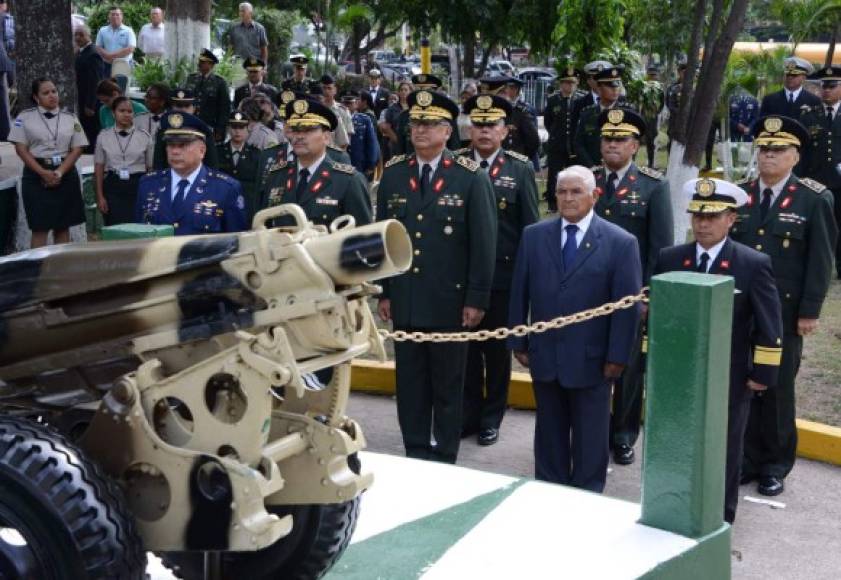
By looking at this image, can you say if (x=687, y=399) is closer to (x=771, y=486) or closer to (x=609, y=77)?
(x=771, y=486)

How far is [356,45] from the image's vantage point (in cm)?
3394

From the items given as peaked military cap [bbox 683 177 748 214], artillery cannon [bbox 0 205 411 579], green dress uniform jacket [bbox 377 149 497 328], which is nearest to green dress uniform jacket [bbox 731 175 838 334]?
peaked military cap [bbox 683 177 748 214]

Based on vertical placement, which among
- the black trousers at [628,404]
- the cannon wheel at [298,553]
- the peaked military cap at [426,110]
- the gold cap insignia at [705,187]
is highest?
the peaked military cap at [426,110]

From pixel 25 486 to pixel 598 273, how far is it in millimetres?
3365

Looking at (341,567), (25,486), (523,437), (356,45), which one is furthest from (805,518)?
(356,45)

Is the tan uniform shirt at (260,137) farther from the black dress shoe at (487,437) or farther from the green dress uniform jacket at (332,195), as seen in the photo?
the black dress shoe at (487,437)

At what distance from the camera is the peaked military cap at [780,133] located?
7.19 m

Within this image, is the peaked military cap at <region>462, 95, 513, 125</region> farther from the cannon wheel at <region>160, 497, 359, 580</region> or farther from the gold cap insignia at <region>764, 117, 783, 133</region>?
the cannon wheel at <region>160, 497, 359, 580</region>

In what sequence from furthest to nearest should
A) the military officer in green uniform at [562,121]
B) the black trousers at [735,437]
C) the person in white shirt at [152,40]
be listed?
1. the person in white shirt at [152,40]
2. the military officer in green uniform at [562,121]
3. the black trousers at [735,437]

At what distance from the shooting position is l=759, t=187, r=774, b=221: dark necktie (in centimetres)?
717

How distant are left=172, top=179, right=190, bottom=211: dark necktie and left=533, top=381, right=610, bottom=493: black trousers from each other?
227 centimetres

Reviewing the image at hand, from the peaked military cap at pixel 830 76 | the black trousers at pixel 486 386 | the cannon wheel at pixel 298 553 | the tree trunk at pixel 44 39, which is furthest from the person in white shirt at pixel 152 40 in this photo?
the cannon wheel at pixel 298 553

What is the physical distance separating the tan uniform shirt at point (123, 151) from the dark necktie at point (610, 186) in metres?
4.61

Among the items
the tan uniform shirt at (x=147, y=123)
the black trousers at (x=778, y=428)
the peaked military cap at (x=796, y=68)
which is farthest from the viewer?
the peaked military cap at (x=796, y=68)
